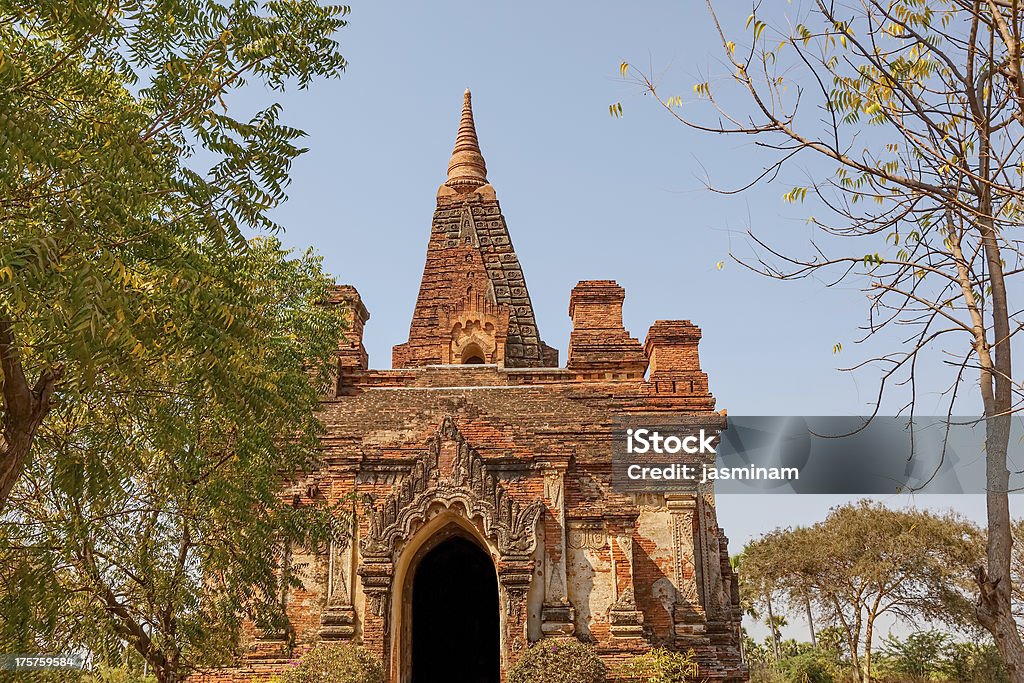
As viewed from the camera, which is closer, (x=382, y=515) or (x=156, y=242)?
(x=156, y=242)

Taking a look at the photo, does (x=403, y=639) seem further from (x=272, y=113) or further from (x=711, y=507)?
(x=272, y=113)

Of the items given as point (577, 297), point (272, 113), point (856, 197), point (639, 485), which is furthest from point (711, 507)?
point (272, 113)

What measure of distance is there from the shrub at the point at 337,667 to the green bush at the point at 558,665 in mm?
1927

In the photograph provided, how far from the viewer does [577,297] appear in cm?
1914

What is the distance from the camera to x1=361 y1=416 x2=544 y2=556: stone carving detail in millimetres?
13656

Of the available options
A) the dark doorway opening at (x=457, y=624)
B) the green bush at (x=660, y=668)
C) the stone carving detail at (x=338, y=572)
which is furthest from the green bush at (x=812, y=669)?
the stone carving detail at (x=338, y=572)

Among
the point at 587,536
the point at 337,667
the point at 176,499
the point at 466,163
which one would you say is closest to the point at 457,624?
the point at 587,536

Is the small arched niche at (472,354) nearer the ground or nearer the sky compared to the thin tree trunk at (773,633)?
nearer the sky

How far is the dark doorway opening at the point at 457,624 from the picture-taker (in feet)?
64.1

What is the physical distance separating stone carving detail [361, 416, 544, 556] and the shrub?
140cm

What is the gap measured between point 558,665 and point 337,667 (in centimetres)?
297

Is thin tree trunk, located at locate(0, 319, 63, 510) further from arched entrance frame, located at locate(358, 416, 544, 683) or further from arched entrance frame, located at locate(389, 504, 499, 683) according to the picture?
arched entrance frame, located at locate(389, 504, 499, 683)

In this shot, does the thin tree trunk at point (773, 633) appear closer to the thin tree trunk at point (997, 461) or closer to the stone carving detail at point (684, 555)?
the stone carving detail at point (684, 555)

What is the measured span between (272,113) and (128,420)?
10.3ft
